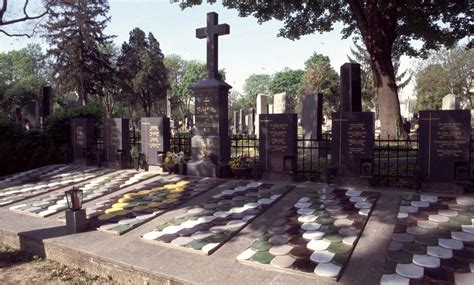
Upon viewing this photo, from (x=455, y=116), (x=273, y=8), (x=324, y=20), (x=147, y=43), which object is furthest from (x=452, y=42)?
(x=147, y=43)

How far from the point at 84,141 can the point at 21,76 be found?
5811 centimetres

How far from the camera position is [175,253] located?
15.6 feet

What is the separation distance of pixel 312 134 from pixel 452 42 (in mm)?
9665

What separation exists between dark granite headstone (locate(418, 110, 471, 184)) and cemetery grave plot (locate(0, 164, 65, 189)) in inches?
412

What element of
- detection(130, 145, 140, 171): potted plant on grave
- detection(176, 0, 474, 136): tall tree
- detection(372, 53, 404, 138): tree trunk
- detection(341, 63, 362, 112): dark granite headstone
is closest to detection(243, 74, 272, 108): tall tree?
detection(176, 0, 474, 136): tall tree

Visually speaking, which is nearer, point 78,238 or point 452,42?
point 78,238

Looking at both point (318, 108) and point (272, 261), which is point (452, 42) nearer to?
point (318, 108)

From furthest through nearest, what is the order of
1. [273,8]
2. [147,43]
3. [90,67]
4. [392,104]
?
[147,43] → [90,67] → [273,8] → [392,104]

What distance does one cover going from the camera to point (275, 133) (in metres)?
8.00

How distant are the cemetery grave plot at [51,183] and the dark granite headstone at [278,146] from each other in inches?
199

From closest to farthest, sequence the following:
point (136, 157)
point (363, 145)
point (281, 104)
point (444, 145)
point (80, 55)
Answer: point (444, 145) → point (363, 145) → point (136, 157) → point (281, 104) → point (80, 55)

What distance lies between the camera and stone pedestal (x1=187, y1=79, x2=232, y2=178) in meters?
8.90

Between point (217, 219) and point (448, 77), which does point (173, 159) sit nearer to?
point (217, 219)

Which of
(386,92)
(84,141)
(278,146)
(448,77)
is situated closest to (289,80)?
(448,77)
